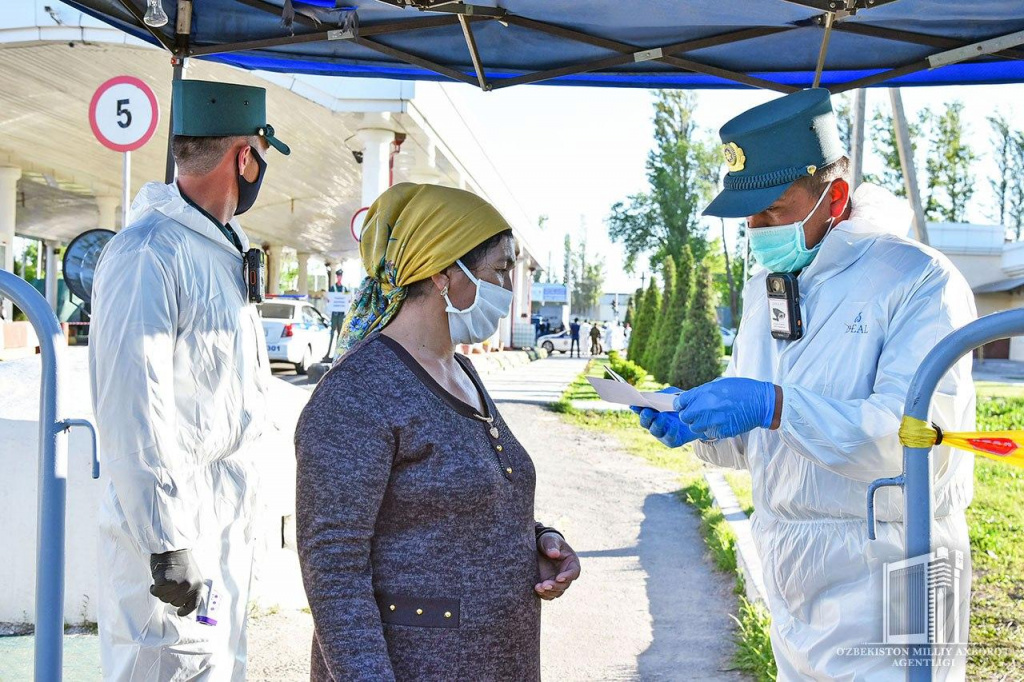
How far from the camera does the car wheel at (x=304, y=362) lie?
19250 millimetres

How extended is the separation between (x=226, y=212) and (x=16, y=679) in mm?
2551

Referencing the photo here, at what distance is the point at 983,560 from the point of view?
584 cm

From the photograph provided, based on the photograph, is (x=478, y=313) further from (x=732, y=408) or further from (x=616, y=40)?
(x=616, y=40)

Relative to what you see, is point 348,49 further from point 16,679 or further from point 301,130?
point 301,130

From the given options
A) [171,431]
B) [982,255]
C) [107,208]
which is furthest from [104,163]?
[982,255]

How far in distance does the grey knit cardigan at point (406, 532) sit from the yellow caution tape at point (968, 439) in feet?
2.68

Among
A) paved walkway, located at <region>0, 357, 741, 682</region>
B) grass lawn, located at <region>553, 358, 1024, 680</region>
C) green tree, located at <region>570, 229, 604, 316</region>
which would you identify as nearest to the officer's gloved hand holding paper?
grass lawn, located at <region>553, 358, 1024, 680</region>

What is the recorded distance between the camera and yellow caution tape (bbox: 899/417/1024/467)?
1.81 metres

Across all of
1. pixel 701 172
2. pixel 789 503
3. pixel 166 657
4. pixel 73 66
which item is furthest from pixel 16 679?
pixel 701 172

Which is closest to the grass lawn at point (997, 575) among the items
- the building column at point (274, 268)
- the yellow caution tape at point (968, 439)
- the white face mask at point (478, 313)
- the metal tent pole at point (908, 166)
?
the metal tent pole at point (908, 166)

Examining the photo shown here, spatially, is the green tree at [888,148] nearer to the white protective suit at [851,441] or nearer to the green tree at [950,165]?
the green tree at [950,165]

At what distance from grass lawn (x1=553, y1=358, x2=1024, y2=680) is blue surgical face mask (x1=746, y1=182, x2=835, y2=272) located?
243 cm

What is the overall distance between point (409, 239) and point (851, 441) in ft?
3.61

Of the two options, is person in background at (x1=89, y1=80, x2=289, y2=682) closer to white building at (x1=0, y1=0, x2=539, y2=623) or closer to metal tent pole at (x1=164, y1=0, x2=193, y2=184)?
white building at (x1=0, y1=0, x2=539, y2=623)
